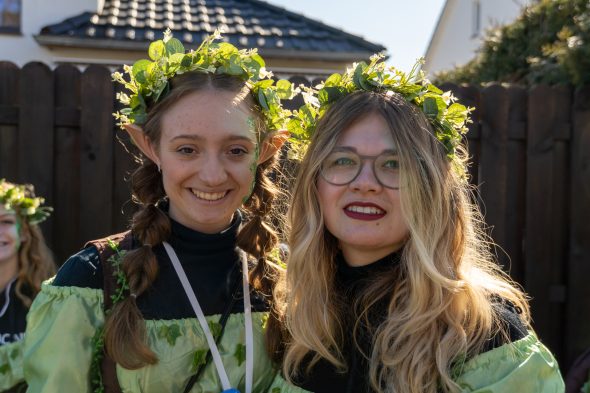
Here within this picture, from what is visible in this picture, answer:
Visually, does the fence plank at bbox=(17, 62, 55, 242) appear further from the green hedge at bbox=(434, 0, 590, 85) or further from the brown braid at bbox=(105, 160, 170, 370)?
the green hedge at bbox=(434, 0, 590, 85)

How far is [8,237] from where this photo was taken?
12.5 ft

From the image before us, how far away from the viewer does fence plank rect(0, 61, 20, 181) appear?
4.19 m

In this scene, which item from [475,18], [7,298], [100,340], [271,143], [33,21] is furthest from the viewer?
[475,18]

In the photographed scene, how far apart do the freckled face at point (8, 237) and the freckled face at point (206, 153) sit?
6.02 feet

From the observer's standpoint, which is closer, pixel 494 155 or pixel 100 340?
pixel 100 340

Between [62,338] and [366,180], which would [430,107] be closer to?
[366,180]

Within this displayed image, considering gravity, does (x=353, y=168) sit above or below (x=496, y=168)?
above

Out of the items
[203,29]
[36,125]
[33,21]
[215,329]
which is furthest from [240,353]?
[33,21]

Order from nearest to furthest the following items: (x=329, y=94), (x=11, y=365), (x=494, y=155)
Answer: (x=329, y=94) → (x=11, y=365) → (x=494, y=155)

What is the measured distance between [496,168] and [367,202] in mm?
2651

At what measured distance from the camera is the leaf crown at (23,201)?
3.82 meters

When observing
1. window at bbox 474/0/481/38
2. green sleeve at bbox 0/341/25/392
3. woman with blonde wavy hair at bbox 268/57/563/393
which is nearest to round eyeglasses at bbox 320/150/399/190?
woman with blonde wavy hair at bbox 268/57/563/393

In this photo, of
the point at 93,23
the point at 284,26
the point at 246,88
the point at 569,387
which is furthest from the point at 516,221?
the point at 93,23

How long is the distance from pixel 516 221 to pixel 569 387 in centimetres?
130
